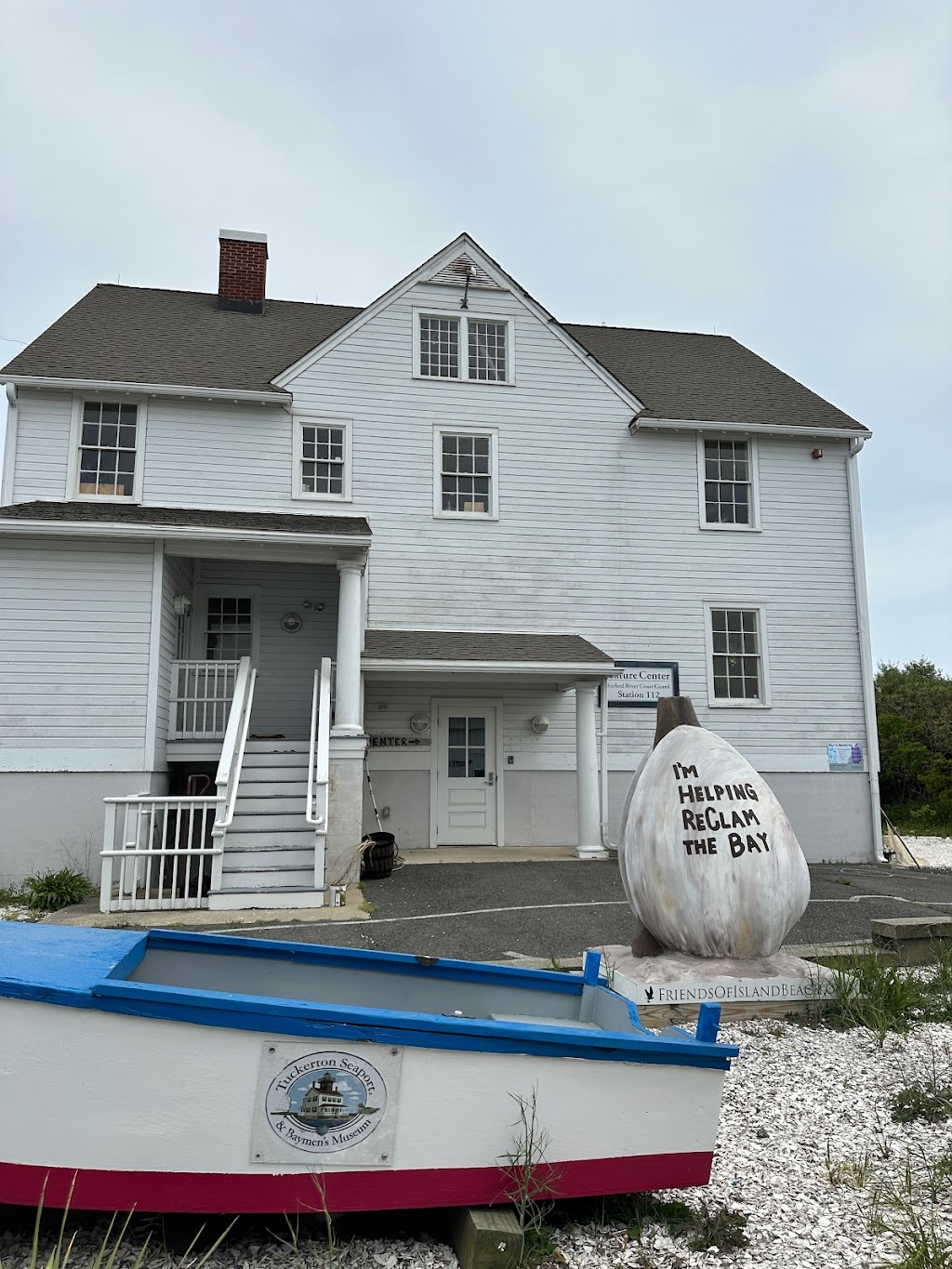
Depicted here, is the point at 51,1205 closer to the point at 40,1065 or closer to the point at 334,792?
the point at 40,1065

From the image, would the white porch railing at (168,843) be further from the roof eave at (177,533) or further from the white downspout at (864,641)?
the white downspout at (864,641)

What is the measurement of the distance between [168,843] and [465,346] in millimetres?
9738

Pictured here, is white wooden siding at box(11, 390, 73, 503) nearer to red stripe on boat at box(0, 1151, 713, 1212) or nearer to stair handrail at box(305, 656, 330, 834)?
stair handrail at box(305, 656, 330, 834)

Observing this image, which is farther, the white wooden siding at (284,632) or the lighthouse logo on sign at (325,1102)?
the white wooden siding at (284,632)

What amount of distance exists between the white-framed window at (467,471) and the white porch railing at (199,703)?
4.80 meters

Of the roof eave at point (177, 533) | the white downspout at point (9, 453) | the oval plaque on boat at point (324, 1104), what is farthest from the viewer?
the white downspout at point (9, 453)

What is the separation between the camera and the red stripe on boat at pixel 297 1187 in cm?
292

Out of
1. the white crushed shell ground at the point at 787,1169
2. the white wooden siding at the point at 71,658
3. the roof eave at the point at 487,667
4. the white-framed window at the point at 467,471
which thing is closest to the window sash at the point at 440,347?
the white-framed window at the point at 467,471

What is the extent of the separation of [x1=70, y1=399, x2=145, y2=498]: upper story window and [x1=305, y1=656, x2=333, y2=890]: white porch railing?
521 cm

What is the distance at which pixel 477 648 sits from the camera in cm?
1341

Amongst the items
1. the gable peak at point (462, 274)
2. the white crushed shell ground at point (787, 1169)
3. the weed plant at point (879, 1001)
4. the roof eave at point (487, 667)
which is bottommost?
the white crushed shell ground at point (787, 1169)

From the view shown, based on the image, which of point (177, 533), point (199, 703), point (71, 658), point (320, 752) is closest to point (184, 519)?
point (177, 533)

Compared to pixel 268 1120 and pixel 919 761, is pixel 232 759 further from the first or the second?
pixel 919 761

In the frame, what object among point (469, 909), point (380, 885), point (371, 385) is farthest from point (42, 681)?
point (371, 385)
